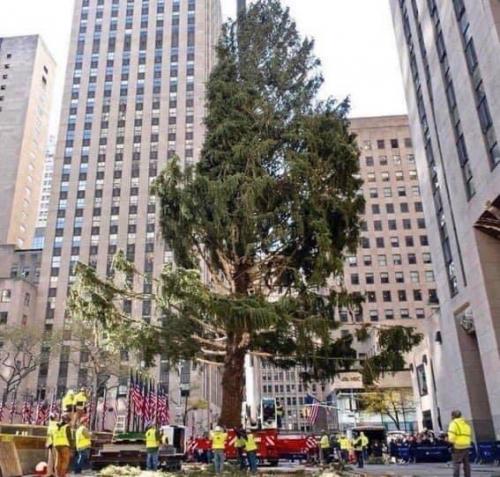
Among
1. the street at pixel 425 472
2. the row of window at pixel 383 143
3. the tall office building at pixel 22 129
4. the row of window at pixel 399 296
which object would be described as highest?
the tall office building at pixel 22 129

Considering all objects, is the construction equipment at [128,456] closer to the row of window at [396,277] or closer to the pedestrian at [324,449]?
the pedestrian at [324,449]

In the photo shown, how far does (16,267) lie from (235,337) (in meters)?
84.8

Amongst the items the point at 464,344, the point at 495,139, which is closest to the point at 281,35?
the point at 495,139

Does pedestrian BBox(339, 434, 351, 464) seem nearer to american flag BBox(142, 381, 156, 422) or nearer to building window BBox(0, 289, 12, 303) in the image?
american flag BBox(142, 381, 156, 422)

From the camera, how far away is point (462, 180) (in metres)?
29.7

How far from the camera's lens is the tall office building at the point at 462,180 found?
25641 mm

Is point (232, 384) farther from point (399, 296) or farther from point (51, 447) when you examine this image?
point (399, 296)

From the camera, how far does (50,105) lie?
127 m

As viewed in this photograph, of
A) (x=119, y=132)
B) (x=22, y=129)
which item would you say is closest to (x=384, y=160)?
(x=119, y=132)

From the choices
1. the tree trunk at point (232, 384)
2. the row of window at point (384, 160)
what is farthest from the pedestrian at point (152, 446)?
the row of window at point (384, 160)

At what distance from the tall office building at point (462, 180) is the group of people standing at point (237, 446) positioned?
43.9 ft

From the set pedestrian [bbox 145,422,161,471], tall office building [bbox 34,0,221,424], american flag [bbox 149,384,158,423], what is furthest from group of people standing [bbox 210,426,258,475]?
tall office building [bbox 34,0,221,424]

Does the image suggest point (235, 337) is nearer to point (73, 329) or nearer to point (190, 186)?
point (190, 186)

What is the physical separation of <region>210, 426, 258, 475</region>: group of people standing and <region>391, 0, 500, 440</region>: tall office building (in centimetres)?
1338
